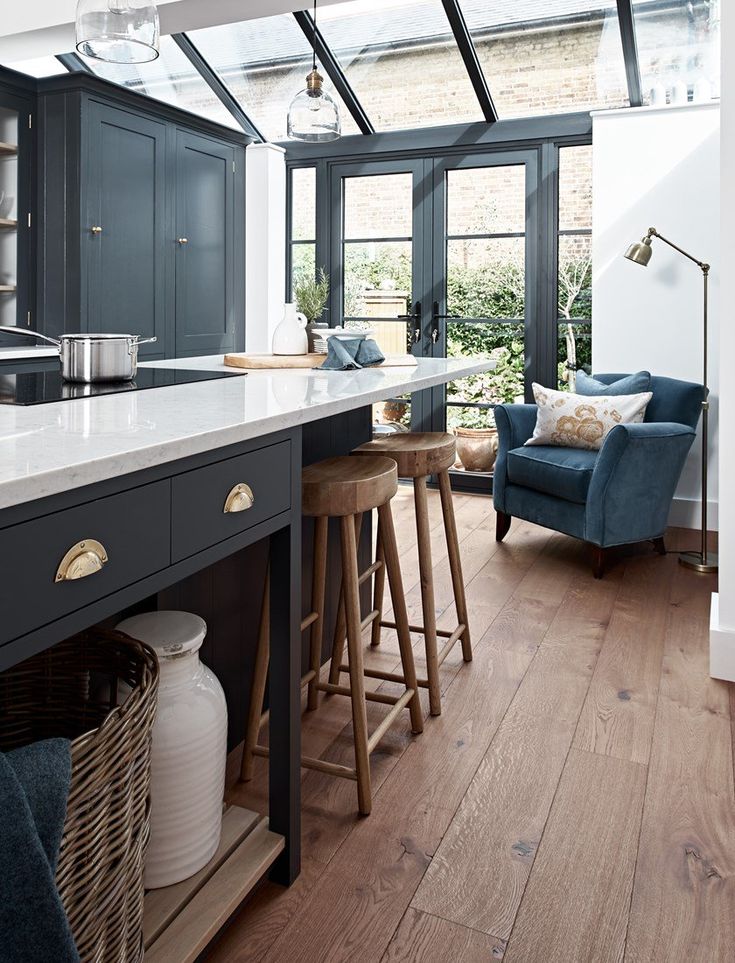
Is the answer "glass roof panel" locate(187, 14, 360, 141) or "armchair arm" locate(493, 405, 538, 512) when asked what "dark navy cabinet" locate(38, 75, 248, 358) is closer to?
"glass roof panel" locate(187, 14, 360, 141)

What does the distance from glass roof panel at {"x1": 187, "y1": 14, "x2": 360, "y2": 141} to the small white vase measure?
101 inches

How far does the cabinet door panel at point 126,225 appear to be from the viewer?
4141 mm

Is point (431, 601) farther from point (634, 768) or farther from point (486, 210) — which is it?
point (486, 210)

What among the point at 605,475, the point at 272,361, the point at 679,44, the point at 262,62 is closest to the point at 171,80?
the point at 262,62

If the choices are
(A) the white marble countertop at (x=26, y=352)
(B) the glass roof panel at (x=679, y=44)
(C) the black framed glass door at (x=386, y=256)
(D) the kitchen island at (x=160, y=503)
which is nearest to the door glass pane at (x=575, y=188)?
(B) the glass roof panel at (x=679, y=44)

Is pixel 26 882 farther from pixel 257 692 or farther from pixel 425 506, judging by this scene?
pixel 425 506

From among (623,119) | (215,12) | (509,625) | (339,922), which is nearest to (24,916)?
(339,922)

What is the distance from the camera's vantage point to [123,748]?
3.72 ft

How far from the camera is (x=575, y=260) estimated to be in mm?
4988

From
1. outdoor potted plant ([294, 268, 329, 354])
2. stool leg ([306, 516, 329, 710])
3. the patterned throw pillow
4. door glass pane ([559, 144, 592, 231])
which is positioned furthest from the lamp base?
outdoor potted plant ([294, 268, 329, 354])

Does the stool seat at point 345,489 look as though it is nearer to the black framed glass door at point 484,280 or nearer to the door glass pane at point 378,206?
the black framed glass door at point 484,280

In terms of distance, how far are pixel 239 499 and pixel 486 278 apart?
4227 millimetres

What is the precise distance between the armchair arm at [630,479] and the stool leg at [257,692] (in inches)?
81.0

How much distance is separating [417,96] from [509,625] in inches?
143
